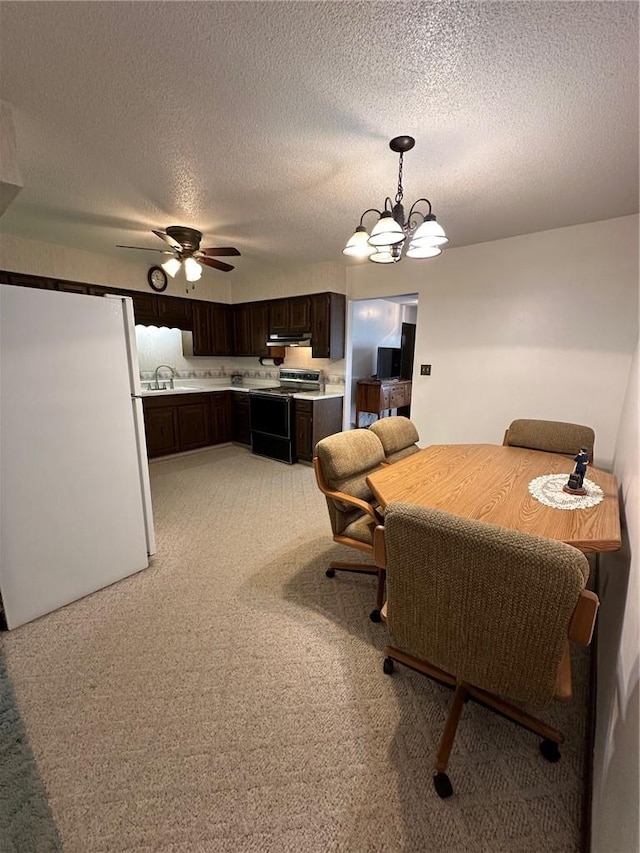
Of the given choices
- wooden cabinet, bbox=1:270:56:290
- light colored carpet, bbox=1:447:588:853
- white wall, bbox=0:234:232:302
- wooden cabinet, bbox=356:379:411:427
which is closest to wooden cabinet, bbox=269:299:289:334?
white wall, bbox=0:234:232:302

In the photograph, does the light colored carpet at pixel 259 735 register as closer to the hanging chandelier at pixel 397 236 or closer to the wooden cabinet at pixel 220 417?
the hanging chandelier at pixel 397 236

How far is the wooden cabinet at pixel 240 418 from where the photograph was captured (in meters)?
5.07

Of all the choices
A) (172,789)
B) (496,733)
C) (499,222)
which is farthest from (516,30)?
(172,789)

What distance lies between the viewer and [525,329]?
125 inches

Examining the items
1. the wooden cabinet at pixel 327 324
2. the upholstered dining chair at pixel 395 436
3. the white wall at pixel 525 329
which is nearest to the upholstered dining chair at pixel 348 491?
the upholstered dining chair at pixel 395 436

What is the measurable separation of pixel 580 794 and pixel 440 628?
2.48ft

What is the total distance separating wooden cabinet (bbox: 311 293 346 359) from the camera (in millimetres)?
4211

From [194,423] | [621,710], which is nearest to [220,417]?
[194,423]

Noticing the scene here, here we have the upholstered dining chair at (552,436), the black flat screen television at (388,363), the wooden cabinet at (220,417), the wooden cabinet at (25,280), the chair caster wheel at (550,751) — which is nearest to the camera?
the chair caster wheel at (550,751)

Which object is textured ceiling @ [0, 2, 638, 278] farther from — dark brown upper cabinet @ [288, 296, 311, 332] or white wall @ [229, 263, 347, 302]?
dark brown upper cabinet @ [288, 296, 311, 332]

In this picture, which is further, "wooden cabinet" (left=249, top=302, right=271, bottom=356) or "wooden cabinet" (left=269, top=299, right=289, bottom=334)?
"wooden cabinet" (left=249, top=302, right=271, bottom=356)

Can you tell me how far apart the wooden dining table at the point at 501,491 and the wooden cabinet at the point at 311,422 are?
2.11 m

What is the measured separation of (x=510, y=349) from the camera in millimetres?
3287

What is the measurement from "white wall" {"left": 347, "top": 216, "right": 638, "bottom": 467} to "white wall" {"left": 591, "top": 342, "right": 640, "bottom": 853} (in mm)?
1792
